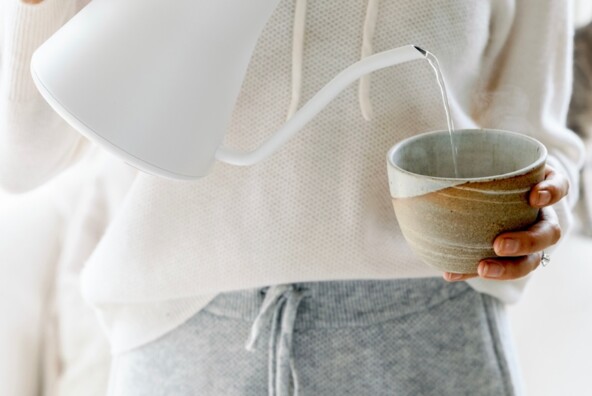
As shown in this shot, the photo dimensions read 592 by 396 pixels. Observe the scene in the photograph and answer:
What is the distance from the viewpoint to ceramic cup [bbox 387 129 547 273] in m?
0.53

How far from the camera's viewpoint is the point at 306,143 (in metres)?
0.68

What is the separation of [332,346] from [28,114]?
13.4 inches

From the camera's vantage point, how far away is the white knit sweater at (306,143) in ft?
2.18

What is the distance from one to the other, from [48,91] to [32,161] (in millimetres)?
297

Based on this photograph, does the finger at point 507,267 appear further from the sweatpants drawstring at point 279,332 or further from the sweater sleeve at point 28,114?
the sweater sleeve at point 28,114

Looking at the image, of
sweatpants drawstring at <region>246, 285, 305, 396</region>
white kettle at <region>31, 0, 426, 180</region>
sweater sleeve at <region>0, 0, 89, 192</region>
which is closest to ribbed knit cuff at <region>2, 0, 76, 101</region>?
sweater sleeve at <region>0, 0, 89, 192</region>

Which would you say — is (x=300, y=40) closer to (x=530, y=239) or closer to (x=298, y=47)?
(x=298, y=47)

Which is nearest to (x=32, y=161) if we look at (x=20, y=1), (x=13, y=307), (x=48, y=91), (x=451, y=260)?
(x=20, y=1)

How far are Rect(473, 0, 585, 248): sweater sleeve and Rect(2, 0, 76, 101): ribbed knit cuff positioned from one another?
392 millimetres

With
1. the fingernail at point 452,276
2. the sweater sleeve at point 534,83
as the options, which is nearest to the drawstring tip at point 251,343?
the fingernail at point 452,276


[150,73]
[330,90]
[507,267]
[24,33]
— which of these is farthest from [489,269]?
[24,33]

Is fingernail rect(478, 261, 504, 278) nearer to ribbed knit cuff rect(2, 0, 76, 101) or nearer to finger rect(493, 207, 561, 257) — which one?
finger rect(493, 207, 561, 257)

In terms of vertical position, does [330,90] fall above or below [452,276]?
above

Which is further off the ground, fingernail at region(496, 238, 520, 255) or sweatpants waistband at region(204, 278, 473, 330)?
fingernail at region(496, 238, 520, 255)
